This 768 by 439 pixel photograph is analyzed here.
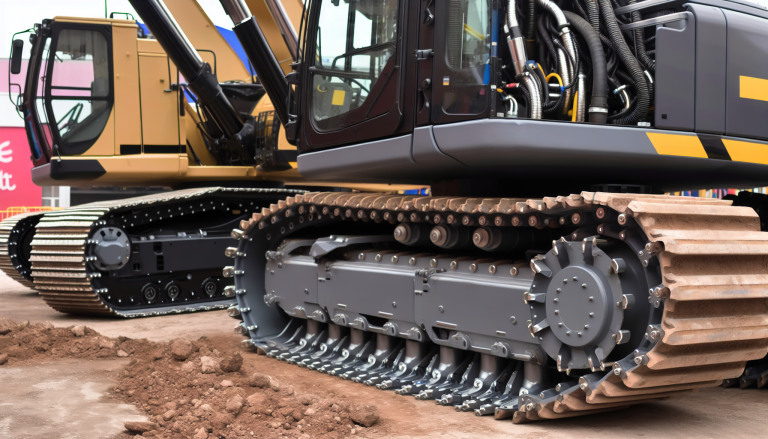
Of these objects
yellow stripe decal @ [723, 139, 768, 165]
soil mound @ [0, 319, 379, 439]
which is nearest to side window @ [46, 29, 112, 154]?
soil mound @ [0, 319, 379, 439]

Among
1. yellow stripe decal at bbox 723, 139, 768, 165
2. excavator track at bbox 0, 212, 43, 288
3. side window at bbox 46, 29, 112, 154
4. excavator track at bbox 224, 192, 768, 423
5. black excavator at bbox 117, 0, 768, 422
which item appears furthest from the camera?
excavator track at bbox 0, 212, 43, 288

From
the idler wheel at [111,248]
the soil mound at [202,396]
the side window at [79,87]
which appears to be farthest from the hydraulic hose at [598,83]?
the side window at [79,87]

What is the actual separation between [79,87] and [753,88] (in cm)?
713

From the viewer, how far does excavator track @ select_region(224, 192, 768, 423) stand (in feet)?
10.8

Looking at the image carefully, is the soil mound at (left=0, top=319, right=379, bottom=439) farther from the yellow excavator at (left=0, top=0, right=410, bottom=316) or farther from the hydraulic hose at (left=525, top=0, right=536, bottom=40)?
the hydraulic hose at (left=525, top=0, right=536, bottom=40)

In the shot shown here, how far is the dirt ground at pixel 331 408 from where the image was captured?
12.5 feet

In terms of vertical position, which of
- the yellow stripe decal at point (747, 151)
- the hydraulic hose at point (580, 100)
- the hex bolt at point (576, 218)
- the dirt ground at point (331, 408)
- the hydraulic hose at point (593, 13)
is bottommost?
the dirt ground at point (331, 408)

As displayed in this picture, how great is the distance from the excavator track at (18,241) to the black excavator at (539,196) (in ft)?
18.6

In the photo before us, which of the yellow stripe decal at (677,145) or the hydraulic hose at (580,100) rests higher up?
the hydraulic hose at (580,100)

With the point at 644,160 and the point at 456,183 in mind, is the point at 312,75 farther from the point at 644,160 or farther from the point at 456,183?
the point at 644,160

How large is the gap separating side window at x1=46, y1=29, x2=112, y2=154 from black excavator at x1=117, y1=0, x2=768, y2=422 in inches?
150

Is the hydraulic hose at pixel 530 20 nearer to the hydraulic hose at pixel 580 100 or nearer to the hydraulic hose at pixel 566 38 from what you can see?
the hydraulic hose at pixel 566 38

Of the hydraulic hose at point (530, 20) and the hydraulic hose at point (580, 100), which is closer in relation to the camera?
the hydraulic hose at point (580, 100)

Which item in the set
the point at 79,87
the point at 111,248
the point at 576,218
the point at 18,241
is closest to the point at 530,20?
the point at 576,218
